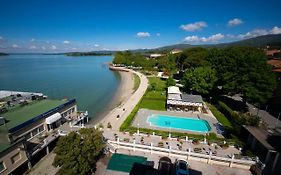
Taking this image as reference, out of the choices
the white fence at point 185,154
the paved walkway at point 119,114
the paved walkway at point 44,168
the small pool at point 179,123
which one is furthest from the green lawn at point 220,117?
the paved walkway at point 44,168

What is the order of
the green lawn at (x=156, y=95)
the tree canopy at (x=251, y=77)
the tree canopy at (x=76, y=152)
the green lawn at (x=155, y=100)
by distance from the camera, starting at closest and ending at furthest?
the tree canopy at (x=76, y=152)
the tree canopy at (x=251, y=77)
the green lawn at (x=155, y=100)
the green lawn at (x=156, y=95)

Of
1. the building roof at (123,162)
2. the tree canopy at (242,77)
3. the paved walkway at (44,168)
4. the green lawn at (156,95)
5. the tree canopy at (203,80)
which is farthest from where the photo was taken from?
the green lawn at (156,95)

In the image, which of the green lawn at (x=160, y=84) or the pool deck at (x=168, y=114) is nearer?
the pool deck at (x=168, y=114)

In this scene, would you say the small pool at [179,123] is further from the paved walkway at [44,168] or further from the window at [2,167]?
the window at [2,167]

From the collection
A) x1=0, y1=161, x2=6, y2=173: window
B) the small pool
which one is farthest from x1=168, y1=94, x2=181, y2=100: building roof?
x1=0, y1=161, x2=6, y2=173: window

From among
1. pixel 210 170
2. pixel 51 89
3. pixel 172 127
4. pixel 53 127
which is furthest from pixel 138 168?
pixel 51 89

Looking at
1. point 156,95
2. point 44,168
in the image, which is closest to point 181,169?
point 44,168
